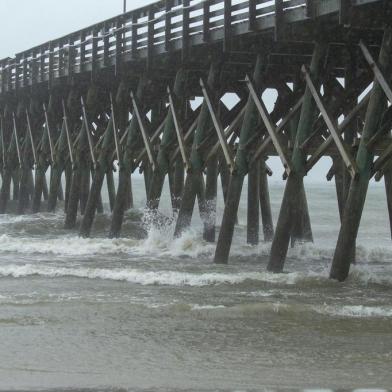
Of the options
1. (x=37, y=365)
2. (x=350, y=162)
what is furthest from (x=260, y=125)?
(x=37, y=365)

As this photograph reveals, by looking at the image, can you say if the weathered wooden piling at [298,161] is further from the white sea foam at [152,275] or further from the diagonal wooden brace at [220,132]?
the diagonal wooden brace at [220,132]

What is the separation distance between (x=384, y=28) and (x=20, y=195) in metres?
15.7

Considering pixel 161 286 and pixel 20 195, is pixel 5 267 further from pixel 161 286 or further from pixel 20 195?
pixel 20 195

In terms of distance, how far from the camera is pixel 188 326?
294 inches

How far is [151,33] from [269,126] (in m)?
4.32

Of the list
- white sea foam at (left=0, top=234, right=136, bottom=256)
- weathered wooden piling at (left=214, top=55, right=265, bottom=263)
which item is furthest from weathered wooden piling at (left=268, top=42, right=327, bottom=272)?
white sea foam at (left=0, top=234, right=136, bottom=256)

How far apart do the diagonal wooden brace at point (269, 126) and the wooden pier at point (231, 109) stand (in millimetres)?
19

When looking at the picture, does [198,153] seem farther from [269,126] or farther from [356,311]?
[356,311]

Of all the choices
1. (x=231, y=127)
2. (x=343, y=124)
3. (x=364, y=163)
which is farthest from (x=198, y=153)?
(x=364, y=163)

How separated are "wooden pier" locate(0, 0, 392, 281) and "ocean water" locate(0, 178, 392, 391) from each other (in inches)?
40.0

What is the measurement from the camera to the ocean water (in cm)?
573

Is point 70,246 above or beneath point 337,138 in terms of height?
beneath

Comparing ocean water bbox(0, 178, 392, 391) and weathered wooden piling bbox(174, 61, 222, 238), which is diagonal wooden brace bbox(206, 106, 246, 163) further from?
ocean water bbox(0, 178, 392, 391)

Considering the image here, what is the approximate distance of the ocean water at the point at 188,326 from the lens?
5.73m
